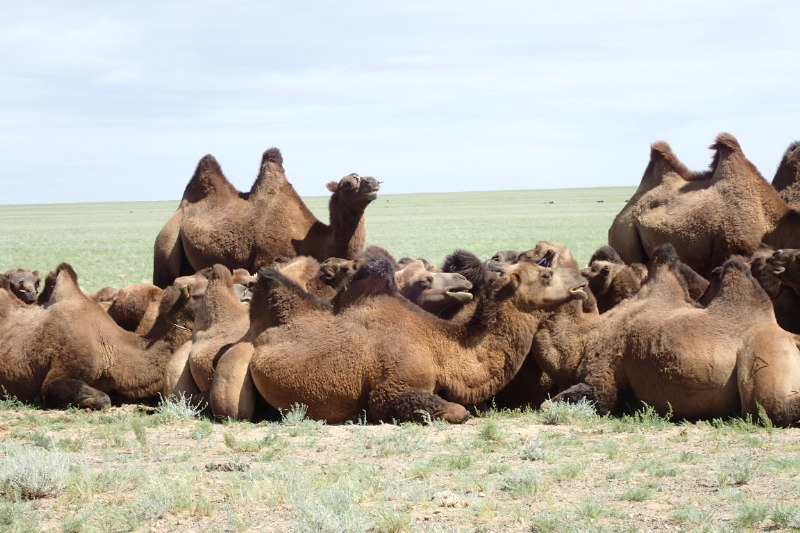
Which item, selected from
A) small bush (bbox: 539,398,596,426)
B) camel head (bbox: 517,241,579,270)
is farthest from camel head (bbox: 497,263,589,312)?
camel head (bbox: 517,241,579,270)

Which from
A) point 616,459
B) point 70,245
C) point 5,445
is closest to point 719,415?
point 616,459

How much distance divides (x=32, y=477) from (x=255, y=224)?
6594mm

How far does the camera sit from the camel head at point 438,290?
7.76 m

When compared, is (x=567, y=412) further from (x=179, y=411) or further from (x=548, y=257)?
(x=179, y=411)

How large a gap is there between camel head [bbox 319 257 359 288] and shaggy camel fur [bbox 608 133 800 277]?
4071 millimetres

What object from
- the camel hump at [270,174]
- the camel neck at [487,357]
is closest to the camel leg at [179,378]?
the camel neck at [487,357]

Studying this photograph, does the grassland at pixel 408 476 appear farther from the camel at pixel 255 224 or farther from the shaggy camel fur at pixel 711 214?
the camel at pixel 255 224

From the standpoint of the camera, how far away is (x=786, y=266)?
7371 mm

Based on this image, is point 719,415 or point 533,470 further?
point 719,415

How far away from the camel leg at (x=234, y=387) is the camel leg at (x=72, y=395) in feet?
4.39

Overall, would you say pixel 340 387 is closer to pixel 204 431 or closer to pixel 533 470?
pixel 204 431

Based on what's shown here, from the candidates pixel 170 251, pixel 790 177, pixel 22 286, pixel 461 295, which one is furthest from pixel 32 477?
Answer: pixel 790 177

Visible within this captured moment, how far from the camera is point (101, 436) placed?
6.79 metres

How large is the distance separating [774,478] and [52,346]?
19.2 ft
